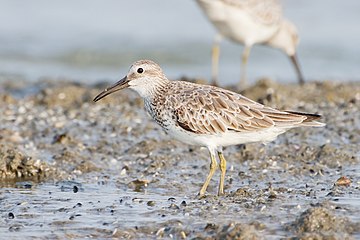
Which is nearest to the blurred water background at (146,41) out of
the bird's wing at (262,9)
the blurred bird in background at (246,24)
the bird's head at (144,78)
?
the blurred bird in background at (246,24)

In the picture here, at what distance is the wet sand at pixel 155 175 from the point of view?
6.89 m

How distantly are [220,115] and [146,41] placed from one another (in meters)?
11.4

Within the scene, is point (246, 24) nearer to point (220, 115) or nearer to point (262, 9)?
point (262, 9)

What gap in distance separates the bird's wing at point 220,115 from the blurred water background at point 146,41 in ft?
26.5

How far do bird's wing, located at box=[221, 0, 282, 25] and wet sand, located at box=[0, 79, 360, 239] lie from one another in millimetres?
2374

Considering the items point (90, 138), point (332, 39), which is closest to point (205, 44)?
point (332, 39)

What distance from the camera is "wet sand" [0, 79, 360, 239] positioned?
22.6ft

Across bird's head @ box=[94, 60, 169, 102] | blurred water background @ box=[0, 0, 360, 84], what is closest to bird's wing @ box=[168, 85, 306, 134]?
bird's head @ box=[94, 60, 169, 102]

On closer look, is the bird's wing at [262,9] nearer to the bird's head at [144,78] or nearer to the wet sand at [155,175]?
the wet sand at [155,175]

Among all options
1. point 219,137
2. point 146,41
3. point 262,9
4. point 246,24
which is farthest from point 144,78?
point 146,41

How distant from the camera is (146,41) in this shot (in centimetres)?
1936

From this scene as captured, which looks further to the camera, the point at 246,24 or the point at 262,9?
the point at 262,9

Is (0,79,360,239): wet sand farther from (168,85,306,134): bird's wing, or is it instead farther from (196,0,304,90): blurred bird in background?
(196,0,304,90): blurred bird in background

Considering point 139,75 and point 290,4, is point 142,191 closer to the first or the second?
point 139,75
